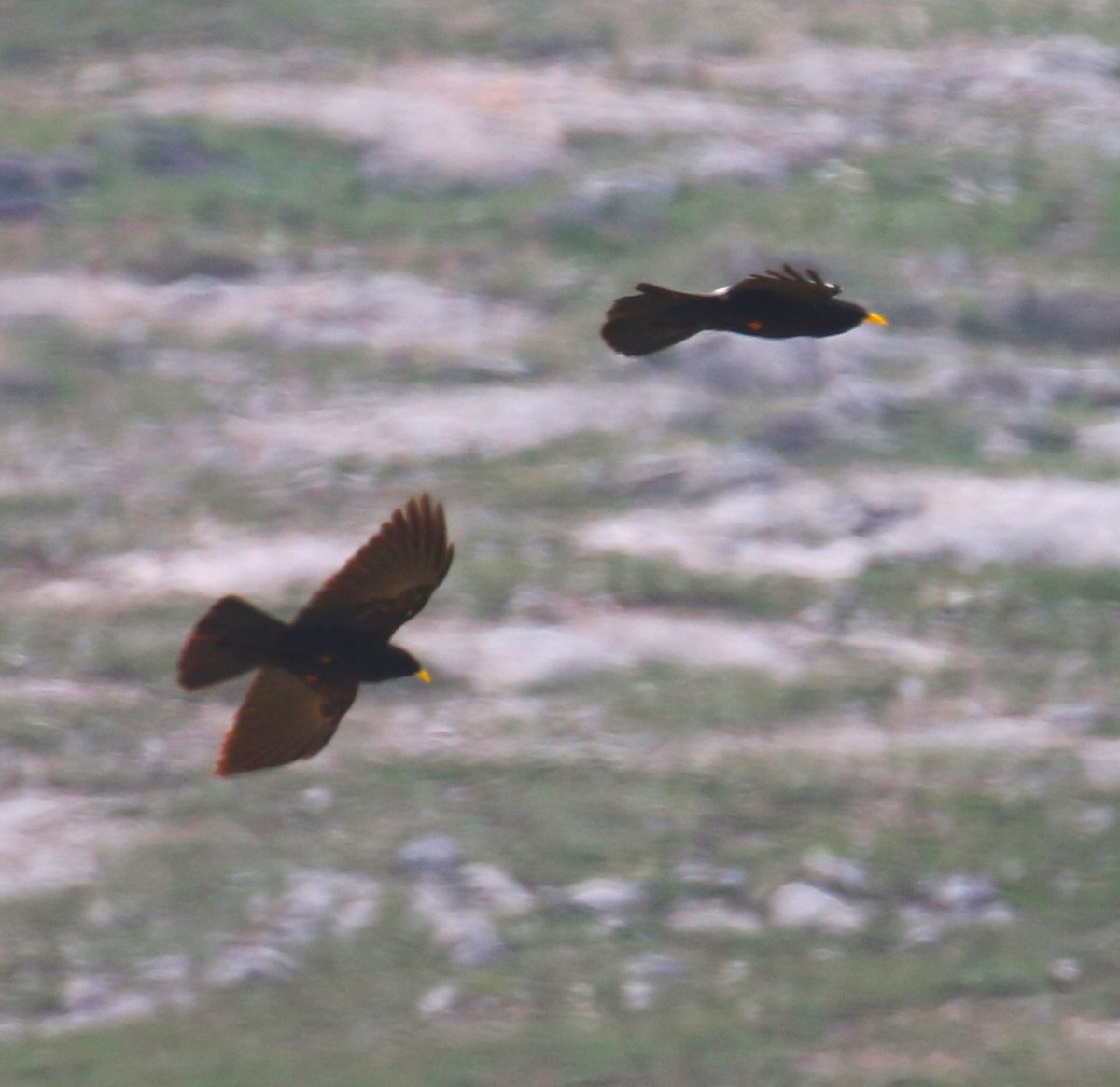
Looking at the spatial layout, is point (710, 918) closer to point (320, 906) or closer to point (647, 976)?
point (647, 976)

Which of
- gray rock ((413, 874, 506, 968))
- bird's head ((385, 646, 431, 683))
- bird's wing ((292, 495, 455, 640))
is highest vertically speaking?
gray rock ((413, 874, 506, 968))

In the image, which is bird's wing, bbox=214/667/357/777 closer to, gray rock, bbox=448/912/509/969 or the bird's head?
the bird's head

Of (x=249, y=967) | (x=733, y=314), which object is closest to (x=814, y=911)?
(x=249, y=967)

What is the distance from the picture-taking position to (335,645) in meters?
6.88

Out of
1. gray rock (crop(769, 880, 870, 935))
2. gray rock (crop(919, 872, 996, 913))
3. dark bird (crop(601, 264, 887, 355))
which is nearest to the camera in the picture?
dark bird (crop(601, 264, 887, 355))

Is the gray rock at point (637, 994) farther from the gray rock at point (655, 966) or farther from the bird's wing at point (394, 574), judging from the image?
the bird's wing at point (394, 574)

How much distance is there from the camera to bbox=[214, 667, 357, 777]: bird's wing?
702 centimetres

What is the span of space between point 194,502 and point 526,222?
6.16m

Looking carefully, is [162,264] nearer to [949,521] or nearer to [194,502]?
[194,502]

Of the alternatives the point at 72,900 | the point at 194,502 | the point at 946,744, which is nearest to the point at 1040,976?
the point at 946,744

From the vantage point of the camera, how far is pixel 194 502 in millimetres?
24406

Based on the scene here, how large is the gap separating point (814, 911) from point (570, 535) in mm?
5815

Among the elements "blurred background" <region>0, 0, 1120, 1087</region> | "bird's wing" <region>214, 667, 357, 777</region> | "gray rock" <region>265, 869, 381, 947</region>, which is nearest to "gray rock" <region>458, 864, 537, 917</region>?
"blurred background" <region>0, 0, 1120, 1087</region>

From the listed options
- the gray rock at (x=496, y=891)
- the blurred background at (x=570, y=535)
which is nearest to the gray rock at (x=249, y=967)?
the blurred background at (x=570, y=535)
